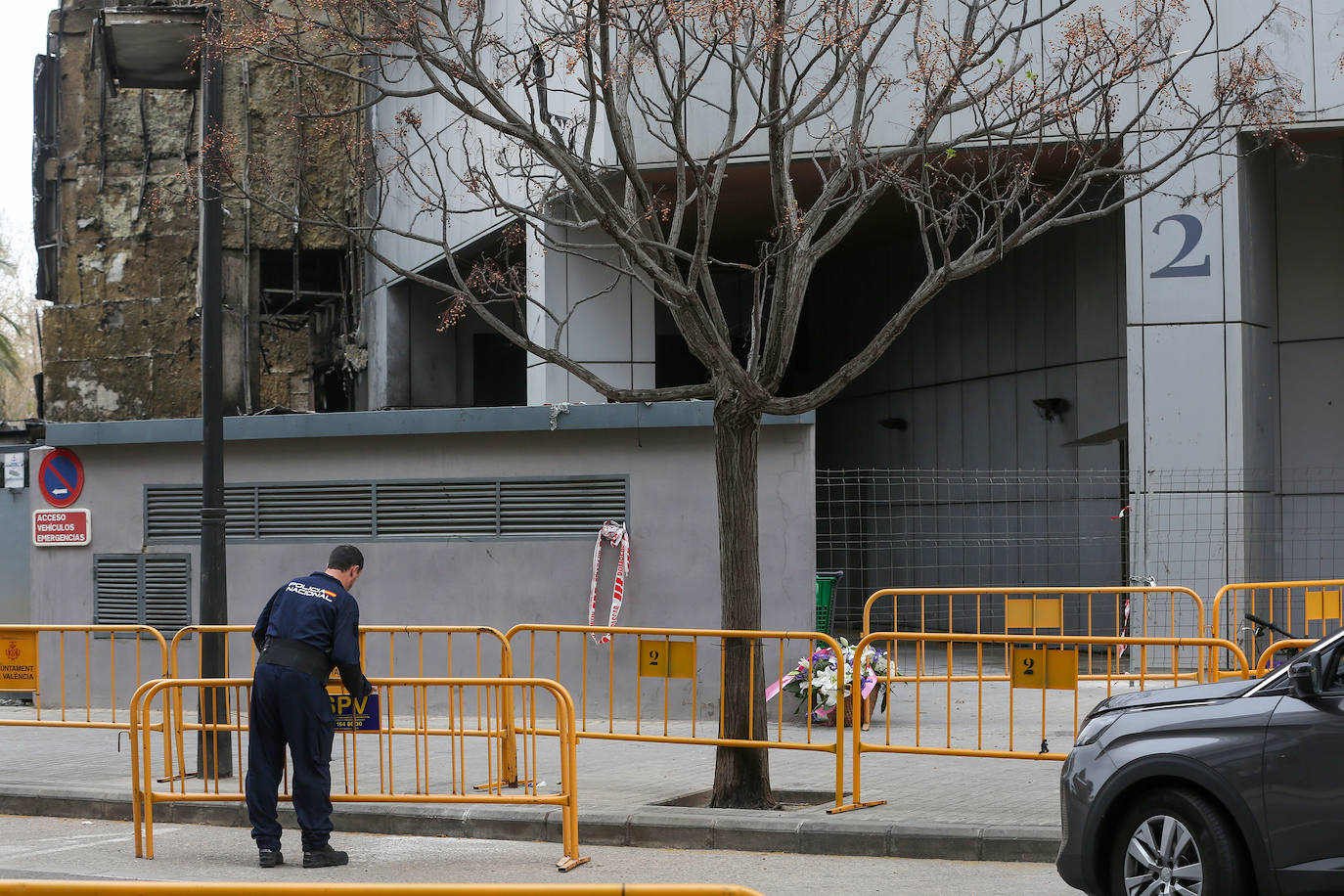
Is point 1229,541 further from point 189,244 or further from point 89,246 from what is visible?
point 89,246

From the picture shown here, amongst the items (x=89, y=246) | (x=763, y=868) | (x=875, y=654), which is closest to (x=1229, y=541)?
(x=875, y=654)

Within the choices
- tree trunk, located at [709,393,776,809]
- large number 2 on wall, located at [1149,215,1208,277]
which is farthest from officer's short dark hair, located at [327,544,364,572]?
large number 2 on wall, located at [1149,215,1208,277]

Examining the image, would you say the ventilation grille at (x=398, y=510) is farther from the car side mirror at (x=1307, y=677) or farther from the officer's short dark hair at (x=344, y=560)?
the car side mirror at (x=1307, y=677)

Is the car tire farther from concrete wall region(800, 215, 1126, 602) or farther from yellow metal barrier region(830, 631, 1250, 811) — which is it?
concrete wall region(800, 215, 1126, 602)

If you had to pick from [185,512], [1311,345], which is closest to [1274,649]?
[1311,345]

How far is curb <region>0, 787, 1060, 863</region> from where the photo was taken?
26.7ft

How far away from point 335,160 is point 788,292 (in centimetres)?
1634

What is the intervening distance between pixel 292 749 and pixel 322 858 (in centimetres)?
61

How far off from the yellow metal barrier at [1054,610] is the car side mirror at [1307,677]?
5.89m

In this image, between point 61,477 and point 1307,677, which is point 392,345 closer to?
point 61,477

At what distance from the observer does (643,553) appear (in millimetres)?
14047

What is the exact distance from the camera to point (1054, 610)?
1328cm

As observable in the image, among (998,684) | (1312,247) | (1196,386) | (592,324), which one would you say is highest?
(1312,247)

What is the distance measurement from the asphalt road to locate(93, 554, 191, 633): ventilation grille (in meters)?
6.24
